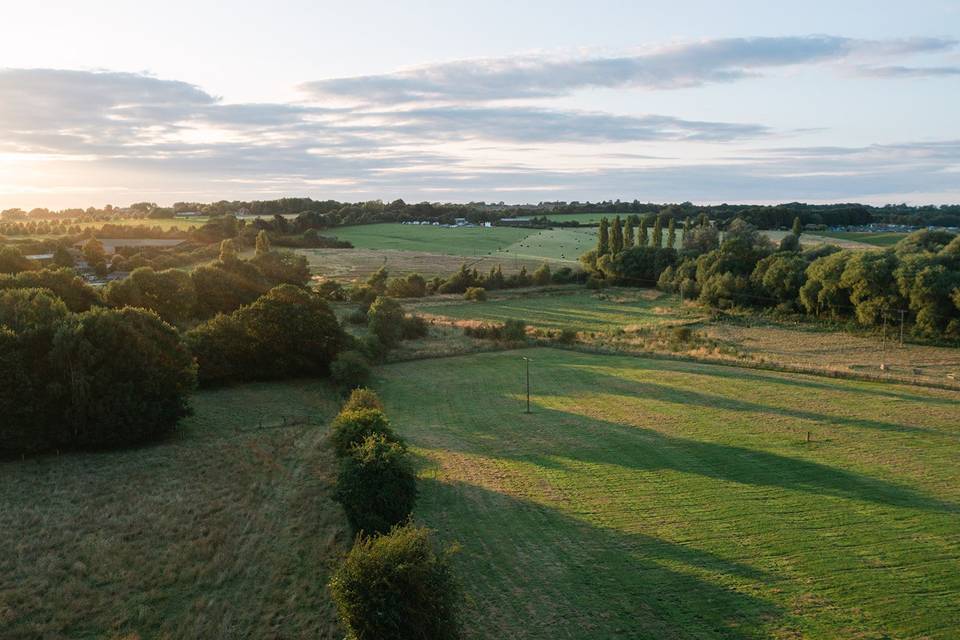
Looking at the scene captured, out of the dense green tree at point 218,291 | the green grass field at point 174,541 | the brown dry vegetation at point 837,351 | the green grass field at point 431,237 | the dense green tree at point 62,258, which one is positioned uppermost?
the green grass field at point 431,237

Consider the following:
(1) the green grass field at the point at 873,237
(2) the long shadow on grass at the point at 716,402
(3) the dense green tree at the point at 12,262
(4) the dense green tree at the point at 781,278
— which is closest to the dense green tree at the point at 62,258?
(3) the dense green tree at the point at 12,262

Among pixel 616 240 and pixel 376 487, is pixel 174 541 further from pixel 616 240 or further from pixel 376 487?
pixel 616 240

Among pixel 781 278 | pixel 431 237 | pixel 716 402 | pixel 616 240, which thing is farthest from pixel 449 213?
pixel 716 402

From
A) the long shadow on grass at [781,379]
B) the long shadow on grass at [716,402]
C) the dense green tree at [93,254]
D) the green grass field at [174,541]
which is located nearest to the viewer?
the green grass field at [174,541]

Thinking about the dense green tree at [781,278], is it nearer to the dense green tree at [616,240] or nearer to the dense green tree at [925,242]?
the dense green tree at [925,242]

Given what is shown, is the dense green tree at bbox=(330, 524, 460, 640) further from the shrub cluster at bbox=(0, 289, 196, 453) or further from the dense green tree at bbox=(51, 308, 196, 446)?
the shrub cluster at bbox=(0, 289, 196, 453)

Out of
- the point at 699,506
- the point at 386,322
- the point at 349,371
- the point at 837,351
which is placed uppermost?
the point at 386,322
